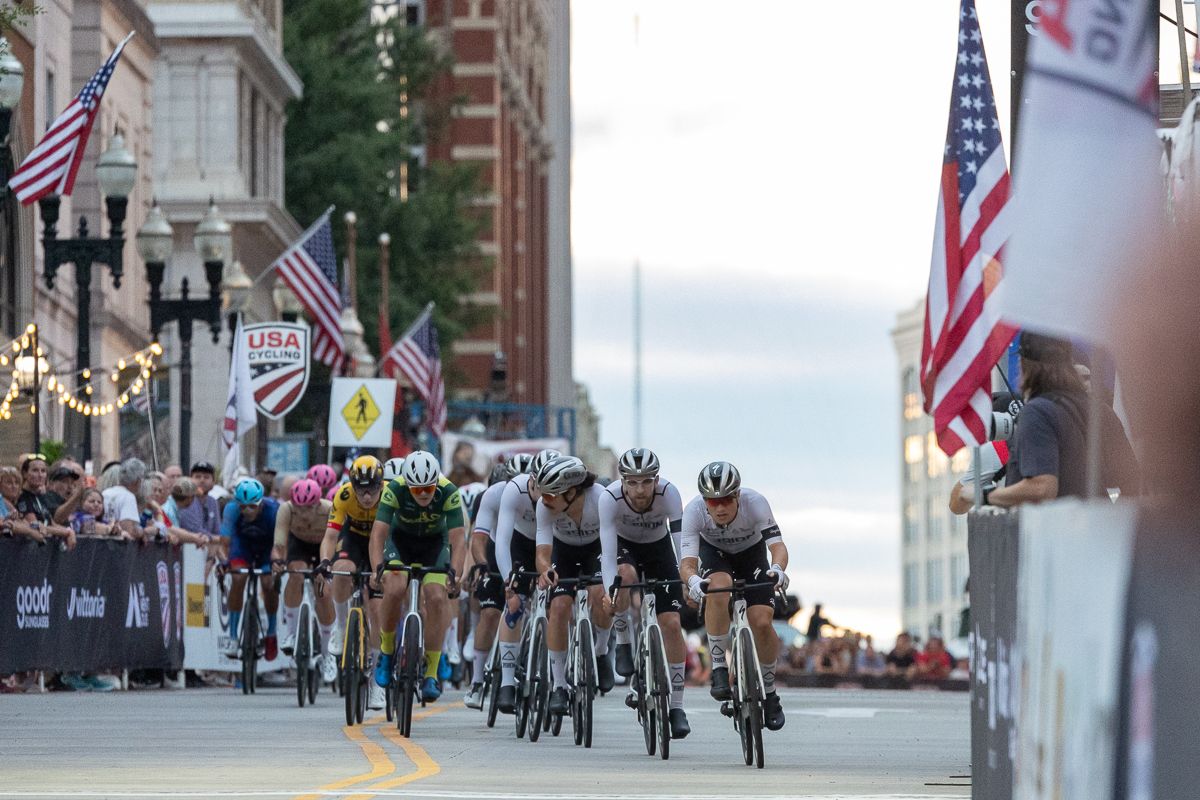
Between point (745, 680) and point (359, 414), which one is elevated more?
point (359, 414)

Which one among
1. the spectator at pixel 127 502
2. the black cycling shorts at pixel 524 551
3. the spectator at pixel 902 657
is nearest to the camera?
the black cycling shorts at pixel 524 551

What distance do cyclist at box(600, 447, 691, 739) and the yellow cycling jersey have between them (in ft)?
8.67

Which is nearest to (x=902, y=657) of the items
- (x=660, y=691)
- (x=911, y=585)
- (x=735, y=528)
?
(x=735, y=528)

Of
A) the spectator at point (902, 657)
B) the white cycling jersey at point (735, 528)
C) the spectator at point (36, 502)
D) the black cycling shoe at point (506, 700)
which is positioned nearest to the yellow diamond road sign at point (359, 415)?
the spectator at point (36, 502)

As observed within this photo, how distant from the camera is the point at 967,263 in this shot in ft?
48.2

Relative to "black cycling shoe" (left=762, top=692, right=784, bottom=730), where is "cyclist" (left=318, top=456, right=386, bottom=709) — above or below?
above

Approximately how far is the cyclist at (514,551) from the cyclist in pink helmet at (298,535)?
331 centimetres

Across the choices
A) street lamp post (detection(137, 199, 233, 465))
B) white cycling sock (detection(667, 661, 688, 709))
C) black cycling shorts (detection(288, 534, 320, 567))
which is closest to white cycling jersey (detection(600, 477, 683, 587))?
white cycling sock (detection(667, 661, 688, 709))

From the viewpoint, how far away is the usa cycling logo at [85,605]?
25.1 meters

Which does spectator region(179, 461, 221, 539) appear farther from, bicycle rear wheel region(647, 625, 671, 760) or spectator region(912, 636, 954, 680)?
spectator region(912, 636, 954, 680)

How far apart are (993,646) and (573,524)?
9.10m

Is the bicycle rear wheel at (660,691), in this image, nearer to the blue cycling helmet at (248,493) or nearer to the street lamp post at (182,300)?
the blue cycling helmet at (248,493)

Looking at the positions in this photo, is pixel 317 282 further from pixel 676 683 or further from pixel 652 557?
pixel 676 683

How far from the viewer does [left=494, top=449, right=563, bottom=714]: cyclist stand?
19.3 m
